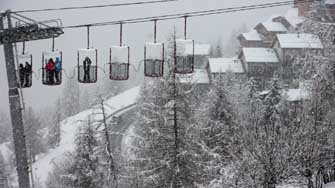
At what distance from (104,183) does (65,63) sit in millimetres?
134123

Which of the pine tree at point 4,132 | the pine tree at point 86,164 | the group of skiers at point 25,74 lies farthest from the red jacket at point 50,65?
the pine tree at point 4,132

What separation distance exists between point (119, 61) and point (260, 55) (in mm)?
53312

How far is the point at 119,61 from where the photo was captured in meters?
14.8

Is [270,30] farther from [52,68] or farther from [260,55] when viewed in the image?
[52,68]

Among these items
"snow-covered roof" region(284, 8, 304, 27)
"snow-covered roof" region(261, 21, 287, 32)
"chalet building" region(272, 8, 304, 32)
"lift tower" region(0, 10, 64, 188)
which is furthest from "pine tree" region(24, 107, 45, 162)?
"lift tower" region(0, 10, 64, 188)

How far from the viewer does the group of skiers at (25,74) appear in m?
14.0

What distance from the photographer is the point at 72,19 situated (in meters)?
190

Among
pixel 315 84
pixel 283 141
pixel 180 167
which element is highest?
pixel 315 84

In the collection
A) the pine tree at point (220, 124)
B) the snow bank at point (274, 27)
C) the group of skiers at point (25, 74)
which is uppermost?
the snow bank at point (274, 27)

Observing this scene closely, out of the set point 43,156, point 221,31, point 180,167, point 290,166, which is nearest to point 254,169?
point 290,166

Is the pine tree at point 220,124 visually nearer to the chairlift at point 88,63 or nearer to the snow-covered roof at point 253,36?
the chairlift at point 88,63

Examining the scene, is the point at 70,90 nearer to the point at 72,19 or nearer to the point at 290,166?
the point at 290,166

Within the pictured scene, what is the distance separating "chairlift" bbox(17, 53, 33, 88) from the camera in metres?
13.7

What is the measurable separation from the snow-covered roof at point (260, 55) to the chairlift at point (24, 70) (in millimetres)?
52602
